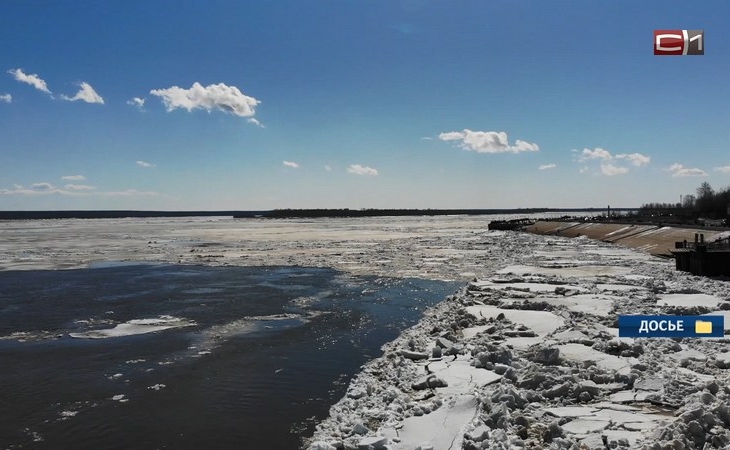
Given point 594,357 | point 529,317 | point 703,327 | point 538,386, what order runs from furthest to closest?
point 529,317 < point 703,327 < point 594,357 < point 538,386

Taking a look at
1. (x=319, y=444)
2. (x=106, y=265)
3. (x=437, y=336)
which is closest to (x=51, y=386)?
(x=319, y=444)

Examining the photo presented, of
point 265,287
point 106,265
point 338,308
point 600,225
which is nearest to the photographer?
point 338,308

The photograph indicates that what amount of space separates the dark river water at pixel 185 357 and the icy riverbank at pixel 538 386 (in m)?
0.91

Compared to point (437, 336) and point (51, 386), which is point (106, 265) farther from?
point (437, 336)

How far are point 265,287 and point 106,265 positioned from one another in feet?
45.0

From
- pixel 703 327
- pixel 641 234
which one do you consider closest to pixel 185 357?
pixel 703 327

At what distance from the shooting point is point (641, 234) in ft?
141

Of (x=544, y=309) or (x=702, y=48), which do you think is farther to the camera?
(x=544, y=309)

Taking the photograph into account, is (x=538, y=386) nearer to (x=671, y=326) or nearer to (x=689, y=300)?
(x=671, y=326)

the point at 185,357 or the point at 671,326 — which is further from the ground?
the point at 671,326

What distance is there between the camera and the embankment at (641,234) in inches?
1348

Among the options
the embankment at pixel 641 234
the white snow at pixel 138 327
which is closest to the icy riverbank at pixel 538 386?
the white snow at pixel 138 327

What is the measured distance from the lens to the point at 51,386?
895 cm

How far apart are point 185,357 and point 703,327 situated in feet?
37.8
